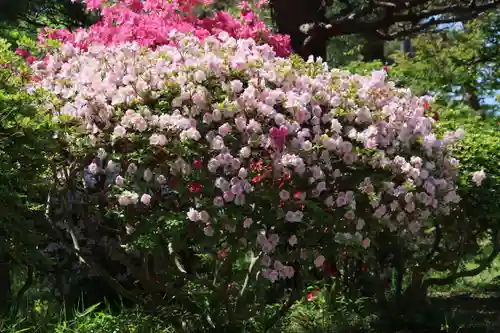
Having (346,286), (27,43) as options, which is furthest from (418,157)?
(27,43)

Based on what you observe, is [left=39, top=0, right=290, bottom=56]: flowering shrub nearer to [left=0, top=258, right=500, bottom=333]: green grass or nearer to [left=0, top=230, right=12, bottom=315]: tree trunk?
[left=0, top=230, right=12, bottom=315]: tree trunk

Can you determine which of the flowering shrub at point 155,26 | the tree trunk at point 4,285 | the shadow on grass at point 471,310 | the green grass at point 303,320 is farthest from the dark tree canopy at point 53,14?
the shadow on grass at point 471,310

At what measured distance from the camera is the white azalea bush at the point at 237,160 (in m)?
4.84

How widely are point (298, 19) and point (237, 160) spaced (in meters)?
4.82

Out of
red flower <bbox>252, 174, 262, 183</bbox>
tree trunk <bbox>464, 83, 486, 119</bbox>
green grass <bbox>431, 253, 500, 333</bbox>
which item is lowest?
green grass <bbox>431, 253, 500, 333</bbox>

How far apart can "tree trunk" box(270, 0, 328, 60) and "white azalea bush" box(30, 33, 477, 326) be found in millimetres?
3641

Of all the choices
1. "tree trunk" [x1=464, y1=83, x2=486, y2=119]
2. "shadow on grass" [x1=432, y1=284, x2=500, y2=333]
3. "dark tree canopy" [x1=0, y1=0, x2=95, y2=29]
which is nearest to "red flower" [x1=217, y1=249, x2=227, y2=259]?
"shadow on grass" [x1=432, y1=284, x2=500, y2=333]

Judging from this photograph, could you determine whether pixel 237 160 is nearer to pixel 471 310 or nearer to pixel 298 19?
pixel 471 310

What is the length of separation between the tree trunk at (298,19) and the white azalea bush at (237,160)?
3.64 metres

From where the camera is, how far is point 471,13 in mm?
10164

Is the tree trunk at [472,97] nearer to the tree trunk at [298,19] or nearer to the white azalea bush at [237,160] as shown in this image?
the tree trunk at [298,19]

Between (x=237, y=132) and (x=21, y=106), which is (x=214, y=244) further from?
(x=21, y=106)

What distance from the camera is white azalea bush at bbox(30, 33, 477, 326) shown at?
4.84 metres

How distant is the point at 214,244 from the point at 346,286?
2100 millimetres
